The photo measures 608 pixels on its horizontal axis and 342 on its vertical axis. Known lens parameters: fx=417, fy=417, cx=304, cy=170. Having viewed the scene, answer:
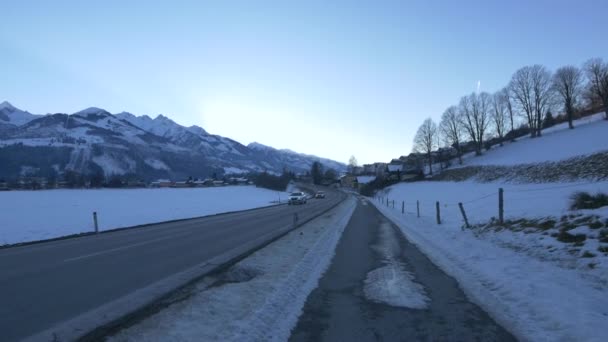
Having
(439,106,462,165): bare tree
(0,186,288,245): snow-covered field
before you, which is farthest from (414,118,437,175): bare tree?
(0,186,288,245): snow-covered field

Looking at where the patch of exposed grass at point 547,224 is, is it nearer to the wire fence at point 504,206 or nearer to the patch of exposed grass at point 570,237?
the patch of exposed grass at point 570,237

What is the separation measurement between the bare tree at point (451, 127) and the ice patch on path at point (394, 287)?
100294 mm

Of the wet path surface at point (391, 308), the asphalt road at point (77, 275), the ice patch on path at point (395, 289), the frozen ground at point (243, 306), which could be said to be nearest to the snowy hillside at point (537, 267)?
the wet path surface at point (391, 308)

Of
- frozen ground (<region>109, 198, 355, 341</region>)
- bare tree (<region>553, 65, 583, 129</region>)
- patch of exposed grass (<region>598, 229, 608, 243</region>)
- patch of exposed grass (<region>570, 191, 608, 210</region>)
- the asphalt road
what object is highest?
bare tree (<region>553, 65, 583, 129</region>)

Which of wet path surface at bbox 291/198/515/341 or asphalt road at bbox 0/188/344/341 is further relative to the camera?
asphalt road at bbox 0/188/344/341

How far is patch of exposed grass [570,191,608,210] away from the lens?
488 inches

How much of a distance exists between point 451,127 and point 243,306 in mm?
108202

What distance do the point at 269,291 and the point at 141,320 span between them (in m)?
2.30

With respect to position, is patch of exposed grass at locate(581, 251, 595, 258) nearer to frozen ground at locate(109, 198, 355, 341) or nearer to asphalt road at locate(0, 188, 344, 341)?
frozen ground at locate(109, 198, 355, 341)

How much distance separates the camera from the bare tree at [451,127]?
10456 cm

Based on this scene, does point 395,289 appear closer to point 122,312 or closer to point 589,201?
point 122,312

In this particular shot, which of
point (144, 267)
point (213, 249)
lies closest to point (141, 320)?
point (144, 267)

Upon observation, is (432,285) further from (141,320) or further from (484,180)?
(484,180)

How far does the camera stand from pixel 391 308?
6367mm
